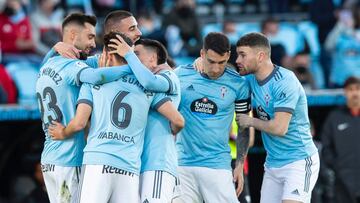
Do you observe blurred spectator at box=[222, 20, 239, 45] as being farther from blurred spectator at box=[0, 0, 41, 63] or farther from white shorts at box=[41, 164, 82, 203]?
white shorts at box=[41, 164, 82, 203]

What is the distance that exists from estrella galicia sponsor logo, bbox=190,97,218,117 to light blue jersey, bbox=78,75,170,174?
44.2 inches

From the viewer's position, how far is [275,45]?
16.3 meters

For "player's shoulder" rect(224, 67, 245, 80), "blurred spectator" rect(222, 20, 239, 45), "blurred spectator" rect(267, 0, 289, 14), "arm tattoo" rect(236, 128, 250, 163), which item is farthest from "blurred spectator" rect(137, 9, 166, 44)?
"arm tattoo" rect(236, 128, 250, 163)

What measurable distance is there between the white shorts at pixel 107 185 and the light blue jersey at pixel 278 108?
5.50ft

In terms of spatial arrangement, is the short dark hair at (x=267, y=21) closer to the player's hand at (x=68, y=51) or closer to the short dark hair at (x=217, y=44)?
the short dark hair at (x=217, y=44)

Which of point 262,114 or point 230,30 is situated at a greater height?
point 262,114

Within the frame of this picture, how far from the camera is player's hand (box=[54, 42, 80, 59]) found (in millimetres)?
9852

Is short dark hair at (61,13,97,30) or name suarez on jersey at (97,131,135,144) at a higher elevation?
short dark hair at (61,13,97,30)

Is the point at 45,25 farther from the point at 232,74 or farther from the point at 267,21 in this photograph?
the point at 232,74

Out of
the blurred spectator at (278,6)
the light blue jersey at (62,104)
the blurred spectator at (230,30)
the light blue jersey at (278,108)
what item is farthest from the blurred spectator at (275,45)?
the light blue jersey at (62,104)

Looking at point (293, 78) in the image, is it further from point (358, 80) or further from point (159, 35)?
point (159, 35)

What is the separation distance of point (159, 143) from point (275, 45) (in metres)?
7.01

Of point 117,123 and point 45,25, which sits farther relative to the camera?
point 45,25

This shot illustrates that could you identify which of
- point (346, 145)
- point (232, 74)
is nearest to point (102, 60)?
point (232, 74)
